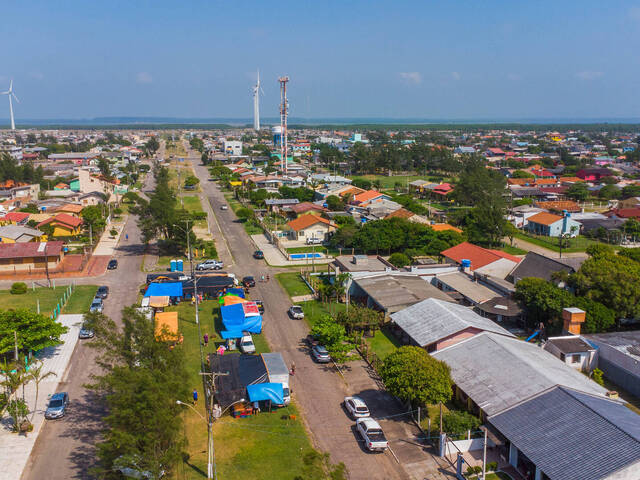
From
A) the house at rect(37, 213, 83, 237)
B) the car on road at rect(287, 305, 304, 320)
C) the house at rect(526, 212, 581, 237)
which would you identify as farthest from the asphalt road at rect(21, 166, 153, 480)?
the house at rect(526, 212, 581, 237)

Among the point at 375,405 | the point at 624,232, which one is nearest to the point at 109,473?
the point at 375,405

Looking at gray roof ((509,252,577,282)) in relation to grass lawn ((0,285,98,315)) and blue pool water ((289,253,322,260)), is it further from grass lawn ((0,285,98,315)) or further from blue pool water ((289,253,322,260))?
grass lawn ((0,285,98,315))

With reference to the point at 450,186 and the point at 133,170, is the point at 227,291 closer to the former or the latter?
the point at 450,186

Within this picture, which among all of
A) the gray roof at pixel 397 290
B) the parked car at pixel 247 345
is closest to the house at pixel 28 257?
the parked car at pixel 247 345

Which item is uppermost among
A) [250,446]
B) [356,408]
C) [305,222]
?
[305,222]

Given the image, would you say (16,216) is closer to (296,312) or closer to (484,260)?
(296,312)

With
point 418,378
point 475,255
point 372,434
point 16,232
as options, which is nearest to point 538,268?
point 475,255

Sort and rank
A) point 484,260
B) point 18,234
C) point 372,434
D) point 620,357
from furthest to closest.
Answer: point 18,234 < point 484,260 < point 620,357 < point 372,434
